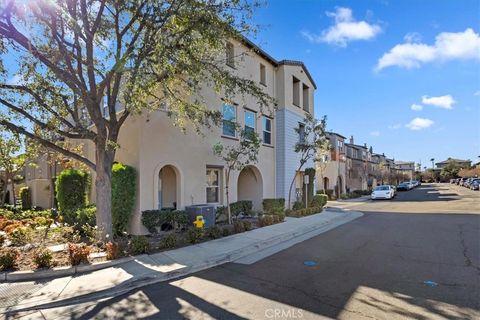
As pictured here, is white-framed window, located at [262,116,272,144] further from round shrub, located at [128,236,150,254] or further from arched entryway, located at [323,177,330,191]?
arched entryway, located at [323,177,330,191]

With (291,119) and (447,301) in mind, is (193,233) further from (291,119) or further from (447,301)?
(291,119)

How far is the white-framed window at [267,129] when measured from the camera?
18625 mm

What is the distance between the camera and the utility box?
12.1m

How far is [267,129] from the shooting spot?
19.0 m

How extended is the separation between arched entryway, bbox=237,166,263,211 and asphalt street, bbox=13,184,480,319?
884cm

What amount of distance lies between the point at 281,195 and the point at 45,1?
14998 millimetres

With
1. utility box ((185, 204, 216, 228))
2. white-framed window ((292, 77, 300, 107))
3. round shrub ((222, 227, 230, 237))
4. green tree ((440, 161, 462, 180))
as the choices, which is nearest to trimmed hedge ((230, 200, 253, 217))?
utility box ((185, 204, 216, 228))

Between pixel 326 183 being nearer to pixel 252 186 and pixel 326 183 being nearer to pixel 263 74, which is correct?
pixel 252 186

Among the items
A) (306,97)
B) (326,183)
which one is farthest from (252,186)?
(326,183)

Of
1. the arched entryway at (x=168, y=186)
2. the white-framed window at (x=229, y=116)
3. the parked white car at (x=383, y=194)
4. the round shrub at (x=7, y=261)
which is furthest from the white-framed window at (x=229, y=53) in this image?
the parked white car at (x=383, y=194)

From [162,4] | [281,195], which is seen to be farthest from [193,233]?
[281,195]

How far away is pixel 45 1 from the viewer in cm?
736

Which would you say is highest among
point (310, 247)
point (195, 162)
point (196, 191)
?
point (195, 162)

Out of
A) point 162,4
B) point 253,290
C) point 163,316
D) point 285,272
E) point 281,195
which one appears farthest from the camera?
point 281,195
